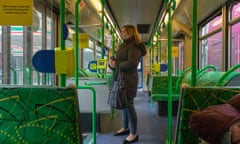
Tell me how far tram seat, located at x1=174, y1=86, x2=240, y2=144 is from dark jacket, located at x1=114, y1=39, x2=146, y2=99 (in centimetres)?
135

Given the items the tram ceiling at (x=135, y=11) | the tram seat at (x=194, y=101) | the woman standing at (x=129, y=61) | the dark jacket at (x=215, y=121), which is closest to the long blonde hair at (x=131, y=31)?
the woman standing at (x=129, y=61)

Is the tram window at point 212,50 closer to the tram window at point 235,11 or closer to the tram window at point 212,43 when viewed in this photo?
the tram window at point 212,43

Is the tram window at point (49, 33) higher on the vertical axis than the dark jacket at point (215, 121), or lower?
higher

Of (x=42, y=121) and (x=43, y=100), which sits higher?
(x=43, y=100)

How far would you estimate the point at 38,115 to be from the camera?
155 cm

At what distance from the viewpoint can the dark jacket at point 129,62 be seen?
301cm

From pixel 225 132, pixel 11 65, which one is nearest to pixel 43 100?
pixel 225 132

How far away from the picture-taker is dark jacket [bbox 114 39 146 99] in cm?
301

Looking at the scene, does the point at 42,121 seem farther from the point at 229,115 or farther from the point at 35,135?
the point at 229,115

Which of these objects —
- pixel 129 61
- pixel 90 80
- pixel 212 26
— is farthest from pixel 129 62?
pixel 212 26

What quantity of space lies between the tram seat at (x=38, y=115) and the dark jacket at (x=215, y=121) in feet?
2.30

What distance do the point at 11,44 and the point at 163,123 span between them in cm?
289

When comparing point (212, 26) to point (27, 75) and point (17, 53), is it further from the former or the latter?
point (17, 53)

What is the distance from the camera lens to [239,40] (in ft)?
15.0
